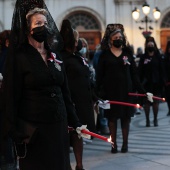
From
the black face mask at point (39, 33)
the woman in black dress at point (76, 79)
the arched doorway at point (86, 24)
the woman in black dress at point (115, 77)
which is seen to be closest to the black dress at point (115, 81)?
the woman in black dress at point (115, 77)

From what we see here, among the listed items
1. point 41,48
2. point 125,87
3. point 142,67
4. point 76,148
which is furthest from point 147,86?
point 41,48

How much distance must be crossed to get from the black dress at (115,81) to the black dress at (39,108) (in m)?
3.27

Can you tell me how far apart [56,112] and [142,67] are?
7.04m

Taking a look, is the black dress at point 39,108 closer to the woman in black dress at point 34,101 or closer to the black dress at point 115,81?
the woman in black dress at point 34,101

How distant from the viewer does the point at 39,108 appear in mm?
3717

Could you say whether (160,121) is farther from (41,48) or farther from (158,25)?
(158,25)

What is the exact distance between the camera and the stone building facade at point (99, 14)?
26453 mm

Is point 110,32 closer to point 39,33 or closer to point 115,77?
point 115,77

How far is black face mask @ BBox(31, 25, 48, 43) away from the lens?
378cm

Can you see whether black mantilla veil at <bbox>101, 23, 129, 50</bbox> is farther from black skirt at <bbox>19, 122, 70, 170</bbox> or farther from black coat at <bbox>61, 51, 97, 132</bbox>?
black skirt at <bbox>19, 122, 70, 170</bbox>

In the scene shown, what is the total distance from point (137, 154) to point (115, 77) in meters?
1.21

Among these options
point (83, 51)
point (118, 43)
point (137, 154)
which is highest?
point (118, 43)

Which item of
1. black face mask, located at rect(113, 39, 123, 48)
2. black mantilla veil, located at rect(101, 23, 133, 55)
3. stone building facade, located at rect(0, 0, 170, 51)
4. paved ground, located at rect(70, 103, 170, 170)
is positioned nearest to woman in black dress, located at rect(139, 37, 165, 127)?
paved ground, located at rect(70, 103, 170, 170)

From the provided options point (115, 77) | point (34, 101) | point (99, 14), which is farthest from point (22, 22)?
point (99, 14)
